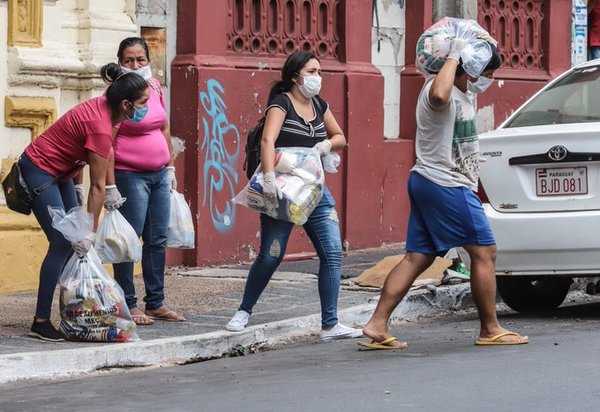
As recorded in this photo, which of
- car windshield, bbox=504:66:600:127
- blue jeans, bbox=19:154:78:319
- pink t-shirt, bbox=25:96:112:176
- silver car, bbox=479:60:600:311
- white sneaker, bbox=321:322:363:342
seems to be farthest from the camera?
car windshield, bbox=504:66:600:127

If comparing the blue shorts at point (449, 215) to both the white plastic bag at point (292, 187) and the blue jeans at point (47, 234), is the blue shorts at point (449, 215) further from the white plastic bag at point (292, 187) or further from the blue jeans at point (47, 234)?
the blue jeans at point (47, 234)

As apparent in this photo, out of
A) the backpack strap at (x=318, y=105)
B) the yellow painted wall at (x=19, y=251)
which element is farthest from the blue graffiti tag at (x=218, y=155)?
the backpack strap at (x=318, y=105)

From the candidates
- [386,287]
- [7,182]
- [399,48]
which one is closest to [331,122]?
[386,287]

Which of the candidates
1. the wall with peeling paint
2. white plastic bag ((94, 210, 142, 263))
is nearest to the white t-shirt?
white plastic bag ((94, 210, 142, 263))

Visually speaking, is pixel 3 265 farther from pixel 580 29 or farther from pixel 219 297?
pixel 580 29

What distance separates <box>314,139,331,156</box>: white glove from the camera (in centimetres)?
914

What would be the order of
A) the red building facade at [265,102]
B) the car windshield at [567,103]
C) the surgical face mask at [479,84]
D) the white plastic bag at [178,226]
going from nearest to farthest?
the surgical face mask at [479,84], the white plastic bag at [178,226], the car windshield at [567,103], the red building facade at [265,102]

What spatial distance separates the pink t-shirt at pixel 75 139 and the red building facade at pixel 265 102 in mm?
3509

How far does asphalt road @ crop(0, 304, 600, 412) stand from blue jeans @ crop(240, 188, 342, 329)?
293 mm

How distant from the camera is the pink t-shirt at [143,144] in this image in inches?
376

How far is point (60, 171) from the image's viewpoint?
8.88 m

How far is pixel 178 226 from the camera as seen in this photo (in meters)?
9.84

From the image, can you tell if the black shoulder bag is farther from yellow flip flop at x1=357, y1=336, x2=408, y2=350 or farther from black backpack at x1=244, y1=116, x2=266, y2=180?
yellow flip flop at x1=357, y1=336, x2=408, y2=350

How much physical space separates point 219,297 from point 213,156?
1.97 meters
